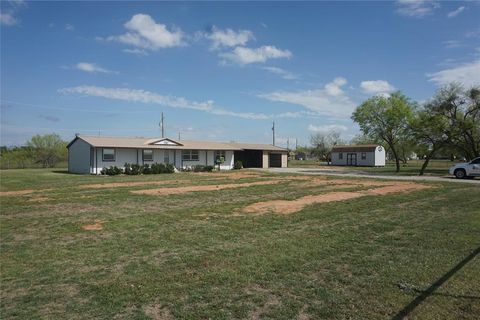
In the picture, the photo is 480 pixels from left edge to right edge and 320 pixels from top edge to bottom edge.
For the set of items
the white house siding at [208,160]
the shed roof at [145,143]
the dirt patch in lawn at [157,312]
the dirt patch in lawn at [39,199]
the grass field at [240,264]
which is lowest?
the dirt patch in lawn at [157,312]

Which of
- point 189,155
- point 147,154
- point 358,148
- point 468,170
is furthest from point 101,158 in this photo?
point 358,148

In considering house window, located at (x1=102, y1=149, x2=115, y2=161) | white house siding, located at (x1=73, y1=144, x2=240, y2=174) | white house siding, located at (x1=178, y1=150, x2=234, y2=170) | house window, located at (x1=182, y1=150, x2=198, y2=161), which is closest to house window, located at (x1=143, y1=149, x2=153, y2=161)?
white house siding, located at (x1=73, y1=144, x2=240, y2=174)

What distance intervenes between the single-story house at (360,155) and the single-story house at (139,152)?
20.2 metres

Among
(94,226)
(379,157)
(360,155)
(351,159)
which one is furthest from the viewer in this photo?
(351,159)

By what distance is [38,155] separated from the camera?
1882 inches

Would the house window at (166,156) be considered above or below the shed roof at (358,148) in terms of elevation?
below

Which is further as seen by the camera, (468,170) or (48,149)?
(48,149)

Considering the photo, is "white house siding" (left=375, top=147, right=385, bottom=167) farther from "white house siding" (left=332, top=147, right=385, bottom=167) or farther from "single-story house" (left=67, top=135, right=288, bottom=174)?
"single-story house" (left=67, top=135, right=288, bottom=174)

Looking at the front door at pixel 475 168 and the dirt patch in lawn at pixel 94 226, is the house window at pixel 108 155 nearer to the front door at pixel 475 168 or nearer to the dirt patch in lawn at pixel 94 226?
the dirt patch in lawn at pixel 94 226

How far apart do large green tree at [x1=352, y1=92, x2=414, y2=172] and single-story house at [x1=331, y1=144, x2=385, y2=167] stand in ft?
47.5

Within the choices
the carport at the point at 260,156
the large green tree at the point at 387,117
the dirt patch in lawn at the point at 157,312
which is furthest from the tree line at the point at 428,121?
the dirt patch in lawn at the point at 157,312

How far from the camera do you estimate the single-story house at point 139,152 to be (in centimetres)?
3216

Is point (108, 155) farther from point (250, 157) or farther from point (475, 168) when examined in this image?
point (475, 168)

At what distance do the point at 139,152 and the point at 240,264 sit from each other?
30.3 metres
